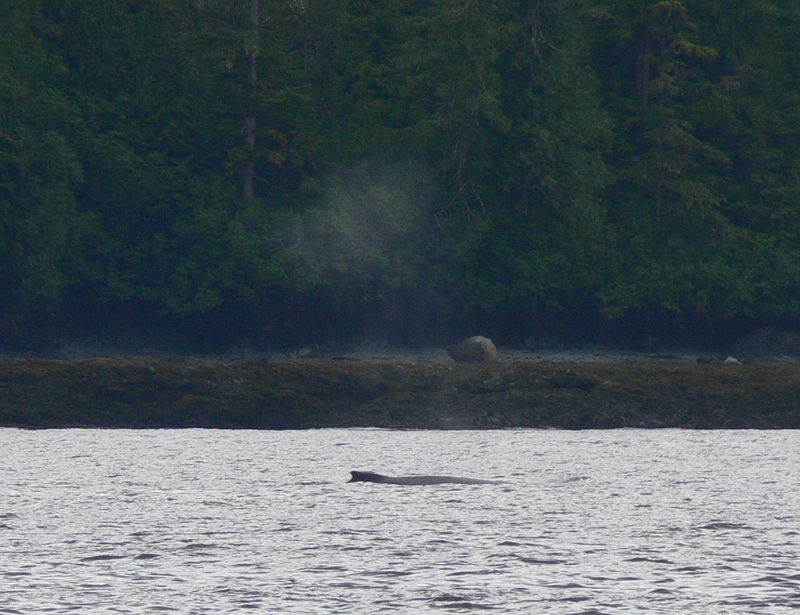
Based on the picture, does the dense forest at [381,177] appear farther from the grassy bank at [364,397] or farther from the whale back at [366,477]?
the whale back at [366,477]

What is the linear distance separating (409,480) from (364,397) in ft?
36.6

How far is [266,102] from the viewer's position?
186ft

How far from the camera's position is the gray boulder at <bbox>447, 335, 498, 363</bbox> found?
1940 inches

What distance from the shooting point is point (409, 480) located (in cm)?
2517

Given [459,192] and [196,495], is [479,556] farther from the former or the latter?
[459,192]

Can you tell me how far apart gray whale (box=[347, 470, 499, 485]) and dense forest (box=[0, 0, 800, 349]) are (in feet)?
96.3

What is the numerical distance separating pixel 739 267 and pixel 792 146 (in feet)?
24.8

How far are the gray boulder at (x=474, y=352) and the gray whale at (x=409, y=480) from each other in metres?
23.6

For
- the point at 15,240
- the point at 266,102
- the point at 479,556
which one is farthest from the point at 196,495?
the point at 266,102

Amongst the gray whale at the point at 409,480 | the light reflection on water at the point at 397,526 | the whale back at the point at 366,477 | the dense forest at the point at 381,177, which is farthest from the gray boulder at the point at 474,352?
the whale back at the point at 366,477

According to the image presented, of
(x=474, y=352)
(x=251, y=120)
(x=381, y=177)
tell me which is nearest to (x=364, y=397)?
(x=474, y=352)

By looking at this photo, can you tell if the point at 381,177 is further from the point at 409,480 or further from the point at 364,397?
the point at 409,480

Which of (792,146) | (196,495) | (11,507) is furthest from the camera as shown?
(792,146)

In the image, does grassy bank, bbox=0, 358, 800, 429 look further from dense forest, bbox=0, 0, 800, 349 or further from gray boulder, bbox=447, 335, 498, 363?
dense forest, bbox=0, 0, 800, 349
